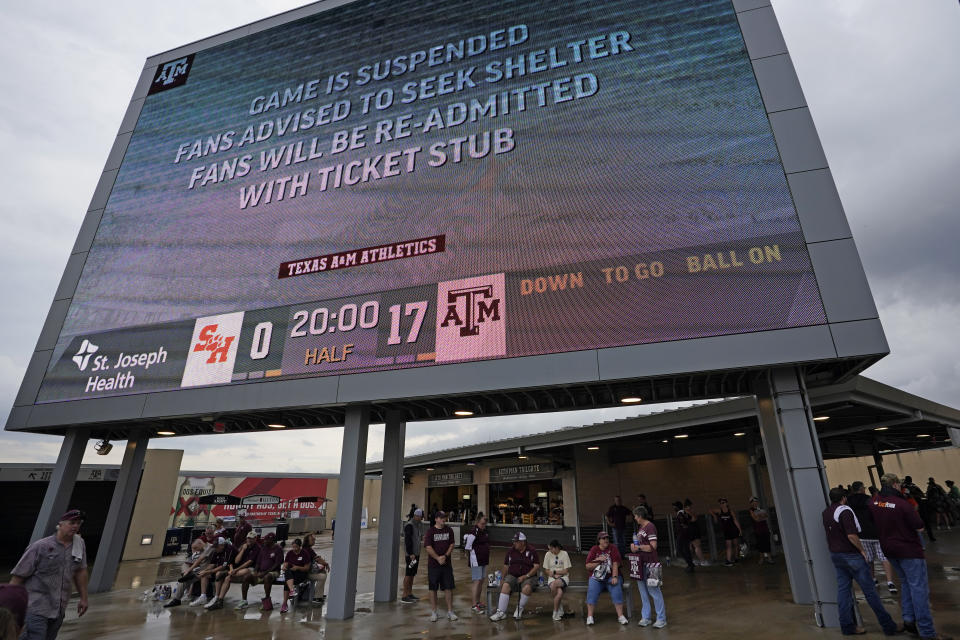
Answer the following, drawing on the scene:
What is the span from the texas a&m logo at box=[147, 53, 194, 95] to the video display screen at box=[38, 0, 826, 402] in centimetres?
153

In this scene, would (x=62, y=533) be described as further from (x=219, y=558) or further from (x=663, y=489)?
(x=663, y=489)

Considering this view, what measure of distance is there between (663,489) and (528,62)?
14.9 meters

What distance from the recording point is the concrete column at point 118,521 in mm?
12335

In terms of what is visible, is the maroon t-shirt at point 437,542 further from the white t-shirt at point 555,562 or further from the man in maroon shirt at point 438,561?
the white t-shirt at point 555,562

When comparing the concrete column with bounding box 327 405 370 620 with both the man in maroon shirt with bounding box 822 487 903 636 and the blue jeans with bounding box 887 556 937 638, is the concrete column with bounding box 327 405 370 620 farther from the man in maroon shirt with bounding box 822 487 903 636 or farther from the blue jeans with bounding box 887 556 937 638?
the blue jeans with bounding box 887 556 937 638

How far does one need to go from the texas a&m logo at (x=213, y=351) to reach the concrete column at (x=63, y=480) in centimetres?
443

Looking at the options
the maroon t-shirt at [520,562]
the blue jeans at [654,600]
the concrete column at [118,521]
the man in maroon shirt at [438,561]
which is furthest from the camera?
the concrete column at [118,521]

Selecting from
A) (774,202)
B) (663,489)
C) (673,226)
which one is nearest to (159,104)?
(673,226)

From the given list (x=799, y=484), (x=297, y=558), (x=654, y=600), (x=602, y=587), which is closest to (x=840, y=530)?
(x=799, y=484)

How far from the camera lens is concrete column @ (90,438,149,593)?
12335 mm

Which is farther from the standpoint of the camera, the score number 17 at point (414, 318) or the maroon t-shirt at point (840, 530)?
the score number 17 at point (414, 318)

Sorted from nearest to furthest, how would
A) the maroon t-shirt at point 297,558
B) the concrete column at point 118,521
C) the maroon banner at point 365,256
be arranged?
the maroon banner at point 365,256 < the maroon t-shirt at point 297,558 < the concrete column at point 118,521

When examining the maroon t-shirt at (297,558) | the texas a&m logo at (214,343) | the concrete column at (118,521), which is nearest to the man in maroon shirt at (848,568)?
the maroon t-shirt at (297,558)

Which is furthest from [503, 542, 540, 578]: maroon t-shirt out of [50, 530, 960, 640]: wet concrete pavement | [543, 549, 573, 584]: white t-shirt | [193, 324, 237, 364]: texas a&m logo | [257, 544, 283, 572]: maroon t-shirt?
[193, 324, 237, 364]: texas a&m logo
